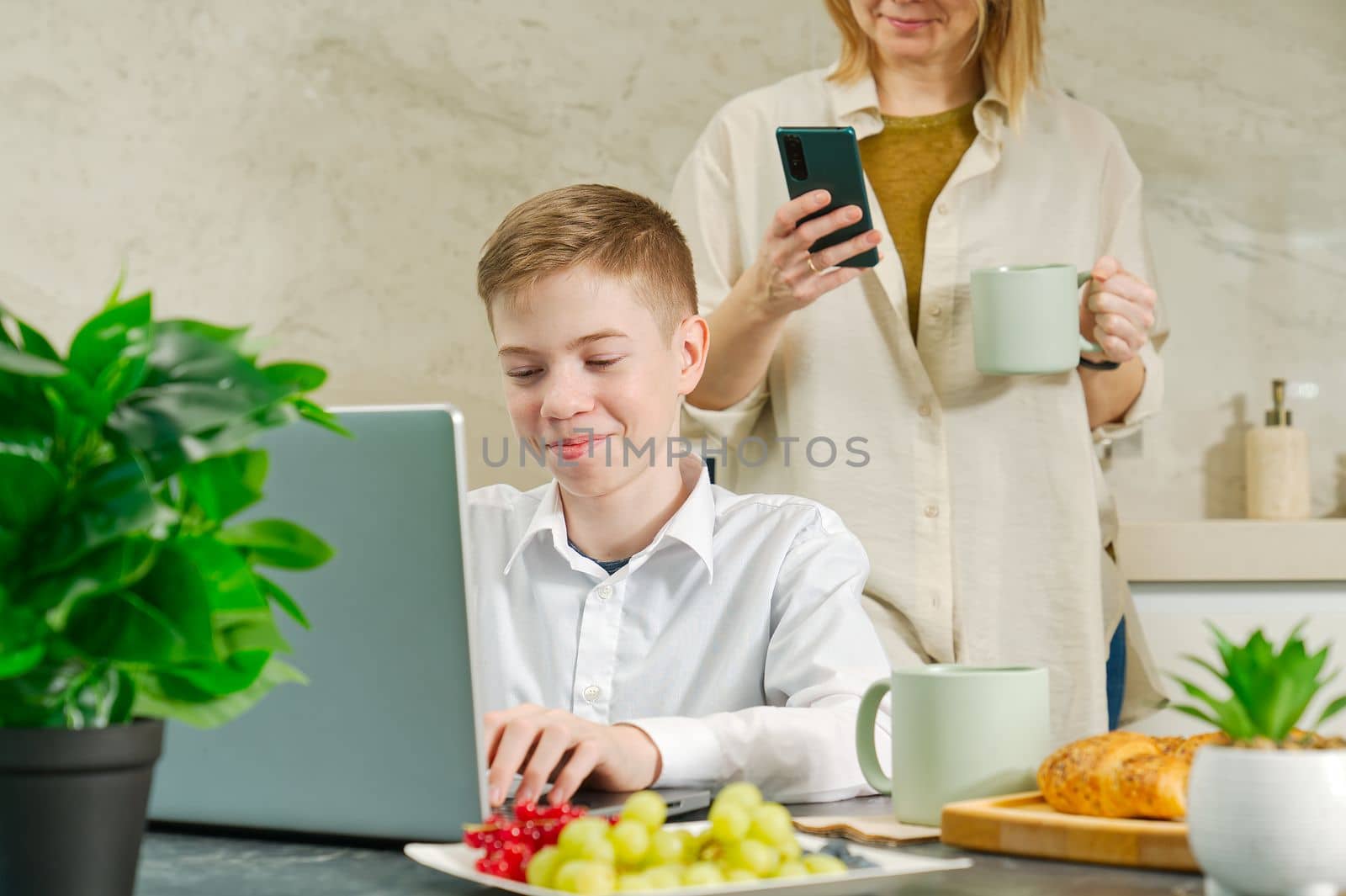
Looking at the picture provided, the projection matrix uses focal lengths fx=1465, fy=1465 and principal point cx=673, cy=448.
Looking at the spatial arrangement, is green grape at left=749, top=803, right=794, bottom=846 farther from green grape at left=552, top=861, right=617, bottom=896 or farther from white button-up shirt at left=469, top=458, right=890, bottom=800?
white button-up shirt at left=469, top=458, right=890, bottom=800

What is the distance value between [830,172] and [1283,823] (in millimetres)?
1020

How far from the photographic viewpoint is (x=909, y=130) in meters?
1.81

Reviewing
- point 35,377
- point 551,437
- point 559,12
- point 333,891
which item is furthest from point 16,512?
point 559,12

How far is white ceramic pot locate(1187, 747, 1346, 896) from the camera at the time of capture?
0.60 metres

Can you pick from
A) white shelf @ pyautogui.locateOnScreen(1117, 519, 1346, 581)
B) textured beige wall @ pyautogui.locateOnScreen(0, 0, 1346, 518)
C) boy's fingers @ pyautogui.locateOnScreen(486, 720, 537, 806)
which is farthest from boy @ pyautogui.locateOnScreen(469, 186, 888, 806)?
textured beige wall @ pyautogui.locateOnScreen(0, 0, 1346, 518)

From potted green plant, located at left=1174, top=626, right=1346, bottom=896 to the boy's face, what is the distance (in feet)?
2.58

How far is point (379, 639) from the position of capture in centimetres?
77

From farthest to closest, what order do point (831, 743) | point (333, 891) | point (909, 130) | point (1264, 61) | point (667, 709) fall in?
point (1264, 61), point (909, 130), point (667, 709), point (831, 743), point (333, 891)

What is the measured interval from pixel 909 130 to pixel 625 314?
0.59 metres

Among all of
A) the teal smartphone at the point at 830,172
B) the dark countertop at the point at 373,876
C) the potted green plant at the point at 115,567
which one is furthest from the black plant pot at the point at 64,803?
the teal smartphone at the point at 830,172

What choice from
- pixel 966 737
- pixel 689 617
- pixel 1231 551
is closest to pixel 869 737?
pixel 966 737

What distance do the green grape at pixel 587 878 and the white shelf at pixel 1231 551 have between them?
5.17 feet

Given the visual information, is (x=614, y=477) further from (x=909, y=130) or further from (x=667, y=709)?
(x=909, y=130)

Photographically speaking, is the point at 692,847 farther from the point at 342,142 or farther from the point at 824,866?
the point at 342,142
